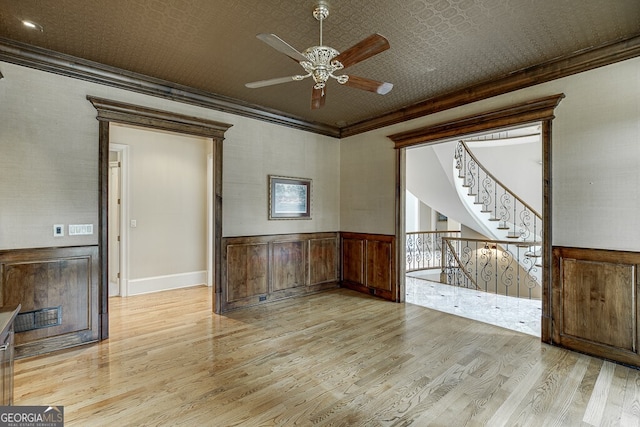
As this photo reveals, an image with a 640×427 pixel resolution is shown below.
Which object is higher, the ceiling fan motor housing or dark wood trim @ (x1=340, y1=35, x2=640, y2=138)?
dark wood trim @ (x1=340, y1=35, x2=640, y2=138)

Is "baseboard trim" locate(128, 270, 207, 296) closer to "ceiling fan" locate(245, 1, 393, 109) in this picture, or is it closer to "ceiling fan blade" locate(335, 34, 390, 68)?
"ceiling fan" locate(245, 1, 393, 109)

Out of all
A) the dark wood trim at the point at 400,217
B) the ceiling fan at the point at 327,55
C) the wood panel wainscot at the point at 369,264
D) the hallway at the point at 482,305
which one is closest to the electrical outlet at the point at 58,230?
the ceiling fan at the point at 327,55

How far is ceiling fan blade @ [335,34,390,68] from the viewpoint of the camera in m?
1.95

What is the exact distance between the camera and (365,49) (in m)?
2.07

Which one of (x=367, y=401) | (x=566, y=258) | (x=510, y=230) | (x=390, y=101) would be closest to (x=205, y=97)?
(x=390, y=101)

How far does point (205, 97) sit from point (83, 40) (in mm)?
1395

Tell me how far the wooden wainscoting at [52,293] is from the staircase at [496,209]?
641 cm

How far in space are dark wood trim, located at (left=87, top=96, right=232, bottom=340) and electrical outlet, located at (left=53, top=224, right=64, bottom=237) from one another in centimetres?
31

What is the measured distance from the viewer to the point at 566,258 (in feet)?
10.3

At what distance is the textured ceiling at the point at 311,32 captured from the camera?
233cm

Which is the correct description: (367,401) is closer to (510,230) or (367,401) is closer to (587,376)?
(587,376)

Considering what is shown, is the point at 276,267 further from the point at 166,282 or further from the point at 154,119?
the point at 154,119

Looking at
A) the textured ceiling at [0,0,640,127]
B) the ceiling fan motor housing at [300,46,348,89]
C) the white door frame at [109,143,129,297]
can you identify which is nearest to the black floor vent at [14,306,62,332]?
the white door frame at [109,143,129,297]

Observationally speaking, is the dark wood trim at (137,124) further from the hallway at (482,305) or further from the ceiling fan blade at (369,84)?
the hallway at (482,305)
